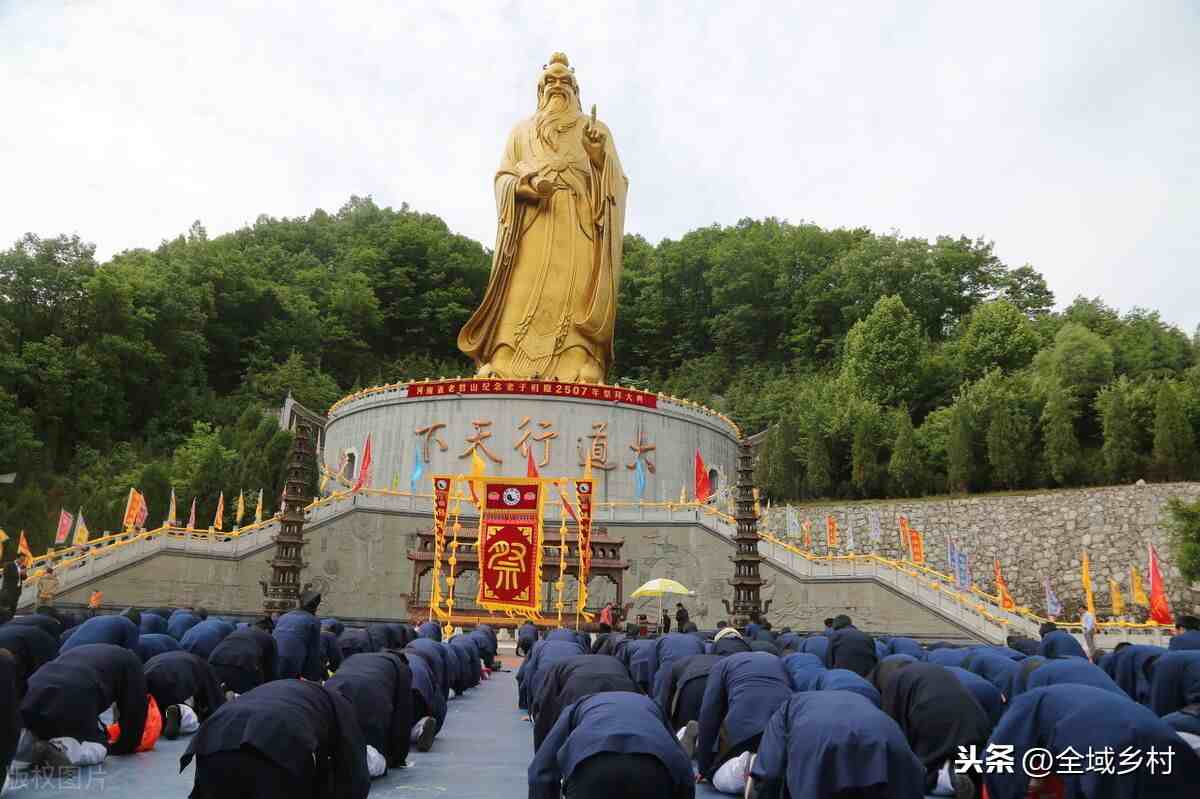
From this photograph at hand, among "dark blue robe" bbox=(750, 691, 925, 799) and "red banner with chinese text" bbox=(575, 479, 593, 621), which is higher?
"red banner with chinese text" bbox=(575, 479, 593, 621)

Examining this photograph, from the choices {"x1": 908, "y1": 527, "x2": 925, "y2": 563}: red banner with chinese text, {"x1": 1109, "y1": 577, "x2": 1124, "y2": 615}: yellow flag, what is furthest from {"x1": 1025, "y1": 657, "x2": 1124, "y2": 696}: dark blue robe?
{"x1": 908, "y1": 527, "x2": 925, "y2": 563}: red banner with chinese text

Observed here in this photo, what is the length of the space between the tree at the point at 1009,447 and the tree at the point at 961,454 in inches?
21.3

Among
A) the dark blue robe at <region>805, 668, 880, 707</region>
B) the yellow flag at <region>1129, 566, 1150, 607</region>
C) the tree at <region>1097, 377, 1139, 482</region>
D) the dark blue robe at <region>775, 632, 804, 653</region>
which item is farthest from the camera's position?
the tree at <region>1097, 377, 1139, 482</region>

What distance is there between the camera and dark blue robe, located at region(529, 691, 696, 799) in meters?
3.06

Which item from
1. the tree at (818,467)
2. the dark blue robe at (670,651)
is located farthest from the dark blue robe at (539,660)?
the tree at (818,467)

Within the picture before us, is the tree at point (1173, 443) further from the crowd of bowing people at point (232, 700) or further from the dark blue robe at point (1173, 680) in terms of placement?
the crowd of bowing people at point (232, 700)

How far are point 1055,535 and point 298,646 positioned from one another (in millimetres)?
18008

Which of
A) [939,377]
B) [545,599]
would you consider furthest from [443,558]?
[939,377]

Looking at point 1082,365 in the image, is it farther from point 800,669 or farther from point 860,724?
point 860,724

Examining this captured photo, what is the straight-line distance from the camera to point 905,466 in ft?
77.1

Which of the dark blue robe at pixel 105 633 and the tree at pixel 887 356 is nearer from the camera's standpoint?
the dark blue robe at pixel 105 633

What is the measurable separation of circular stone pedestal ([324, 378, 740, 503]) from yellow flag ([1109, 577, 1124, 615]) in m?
10.0

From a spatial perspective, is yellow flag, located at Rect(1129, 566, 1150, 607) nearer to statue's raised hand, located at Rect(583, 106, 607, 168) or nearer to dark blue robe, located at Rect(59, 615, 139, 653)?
dark blue robe, located at Rect(59, 615, 139, 653)

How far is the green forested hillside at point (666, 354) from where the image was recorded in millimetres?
22797
